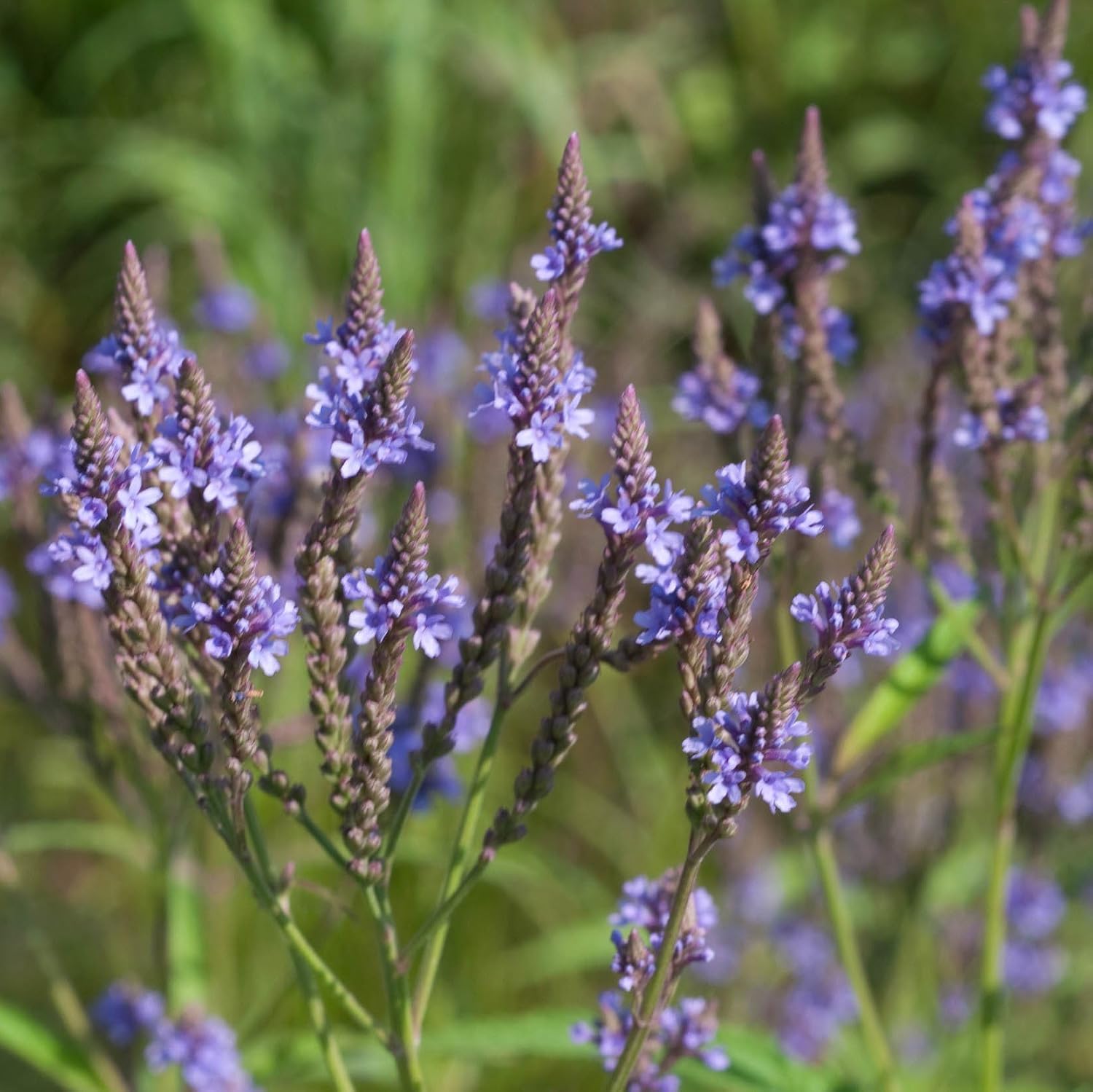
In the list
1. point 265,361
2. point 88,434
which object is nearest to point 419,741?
point 88,434

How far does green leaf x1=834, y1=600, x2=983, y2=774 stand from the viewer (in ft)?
7.77

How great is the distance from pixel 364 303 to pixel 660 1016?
108 cm

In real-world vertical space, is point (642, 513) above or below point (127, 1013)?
above

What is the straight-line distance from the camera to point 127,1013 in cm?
268

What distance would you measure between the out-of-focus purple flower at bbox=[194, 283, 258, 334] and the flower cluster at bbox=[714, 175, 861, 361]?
1.91 metres

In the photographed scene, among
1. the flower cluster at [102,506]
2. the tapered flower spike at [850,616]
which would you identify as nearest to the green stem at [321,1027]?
the flower cluster at [102,506]

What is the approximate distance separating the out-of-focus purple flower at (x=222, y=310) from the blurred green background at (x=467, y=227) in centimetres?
108

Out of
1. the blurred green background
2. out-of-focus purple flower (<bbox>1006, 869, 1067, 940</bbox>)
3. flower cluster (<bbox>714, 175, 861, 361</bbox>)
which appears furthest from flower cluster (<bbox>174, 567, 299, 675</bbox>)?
out-of-focus purple flower (<bbox>1006, 869, 1067, 940</bbox>)

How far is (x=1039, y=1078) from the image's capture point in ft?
12.2

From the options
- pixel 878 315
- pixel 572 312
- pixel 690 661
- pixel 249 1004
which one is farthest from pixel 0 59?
pixel 690 661

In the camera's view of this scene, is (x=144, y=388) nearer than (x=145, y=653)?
No

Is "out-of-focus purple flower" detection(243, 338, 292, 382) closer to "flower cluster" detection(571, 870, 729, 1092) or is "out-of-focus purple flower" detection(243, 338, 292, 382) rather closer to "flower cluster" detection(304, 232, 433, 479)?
"flower cluster" detection(304, 232, 433, 479)

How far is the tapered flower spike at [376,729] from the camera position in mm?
1616

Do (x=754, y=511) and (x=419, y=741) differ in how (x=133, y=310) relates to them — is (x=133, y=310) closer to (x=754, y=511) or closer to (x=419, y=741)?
(x=754, y=511)
